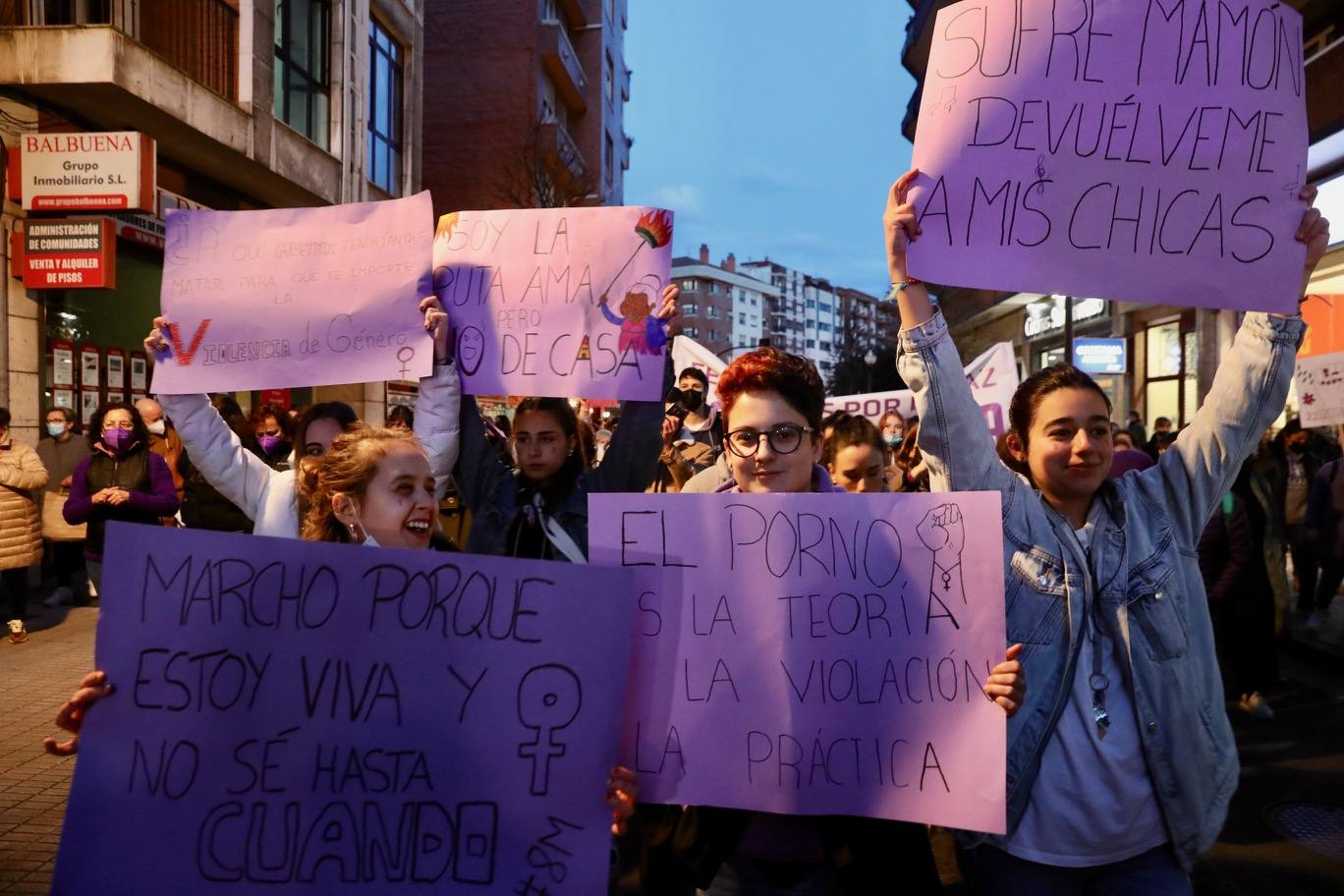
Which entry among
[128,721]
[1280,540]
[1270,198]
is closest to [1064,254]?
[1270,198]

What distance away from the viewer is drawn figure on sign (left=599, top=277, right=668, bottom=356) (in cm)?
311

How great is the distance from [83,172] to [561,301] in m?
9.03

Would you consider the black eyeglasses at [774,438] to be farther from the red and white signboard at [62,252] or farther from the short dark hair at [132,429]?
the red and white signboard at [62,252]

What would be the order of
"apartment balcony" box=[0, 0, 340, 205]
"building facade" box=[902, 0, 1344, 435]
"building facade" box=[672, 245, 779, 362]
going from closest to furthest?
1. "apartment balcony" box=[0, 0, 340, 205]
2. "building facade" box=[902, 0, 1344, 435]
3. "building facade" box=[672, 245, 779, 362]

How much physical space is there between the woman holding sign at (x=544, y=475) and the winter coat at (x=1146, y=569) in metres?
1.14

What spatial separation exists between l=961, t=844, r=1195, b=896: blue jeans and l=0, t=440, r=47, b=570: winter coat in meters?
8.21

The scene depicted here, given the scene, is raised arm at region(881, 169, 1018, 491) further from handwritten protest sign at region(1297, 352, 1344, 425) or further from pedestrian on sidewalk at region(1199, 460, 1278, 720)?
handwritten protest sign at region(1297, 352, 1344, 425)

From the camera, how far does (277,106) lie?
14133 mm

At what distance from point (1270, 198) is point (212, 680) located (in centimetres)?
257

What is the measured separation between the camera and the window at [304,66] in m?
14.3

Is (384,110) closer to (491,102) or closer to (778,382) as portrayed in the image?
(491,102)

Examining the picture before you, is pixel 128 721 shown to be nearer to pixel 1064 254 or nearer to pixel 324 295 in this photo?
pixel 324 295

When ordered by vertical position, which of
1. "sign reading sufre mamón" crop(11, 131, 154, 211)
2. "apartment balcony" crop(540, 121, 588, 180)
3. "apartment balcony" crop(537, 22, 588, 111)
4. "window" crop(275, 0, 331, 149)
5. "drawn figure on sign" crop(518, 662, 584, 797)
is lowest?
"drawn figure on sign" crop(518, 662, 584, 797)

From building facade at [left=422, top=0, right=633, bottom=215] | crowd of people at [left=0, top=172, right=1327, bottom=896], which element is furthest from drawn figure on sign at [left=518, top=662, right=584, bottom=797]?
building facade at [left=422, top=0, right=633, bottom=215]
